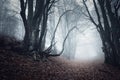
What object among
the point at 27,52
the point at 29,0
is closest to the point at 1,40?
the point at 27,52

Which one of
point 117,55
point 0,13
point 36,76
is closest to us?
point 36,76

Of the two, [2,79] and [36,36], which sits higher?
[36,36]

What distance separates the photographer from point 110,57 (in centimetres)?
1142

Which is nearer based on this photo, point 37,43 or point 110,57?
point 37,43

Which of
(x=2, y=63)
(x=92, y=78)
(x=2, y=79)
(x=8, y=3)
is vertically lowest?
(x=92, y=78)

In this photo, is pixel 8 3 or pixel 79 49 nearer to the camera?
pixel 8 3

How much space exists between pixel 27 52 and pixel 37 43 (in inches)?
44.6

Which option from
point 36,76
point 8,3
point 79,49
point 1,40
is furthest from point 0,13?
point 79,49

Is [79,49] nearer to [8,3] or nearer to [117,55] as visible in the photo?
[8,3]

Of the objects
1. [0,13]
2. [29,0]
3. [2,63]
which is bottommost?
[2,63]

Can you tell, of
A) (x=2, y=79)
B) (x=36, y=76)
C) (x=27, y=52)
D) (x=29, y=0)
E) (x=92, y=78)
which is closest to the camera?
(x=2, y=79)

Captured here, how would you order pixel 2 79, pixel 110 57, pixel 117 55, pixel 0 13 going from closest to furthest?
pixel 2 79
pixel 117 55
pixel 110 57
pixel 0 13

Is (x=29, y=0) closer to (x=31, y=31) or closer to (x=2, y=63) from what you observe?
(x=31, y=31)

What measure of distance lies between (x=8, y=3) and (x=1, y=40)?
23.9m
